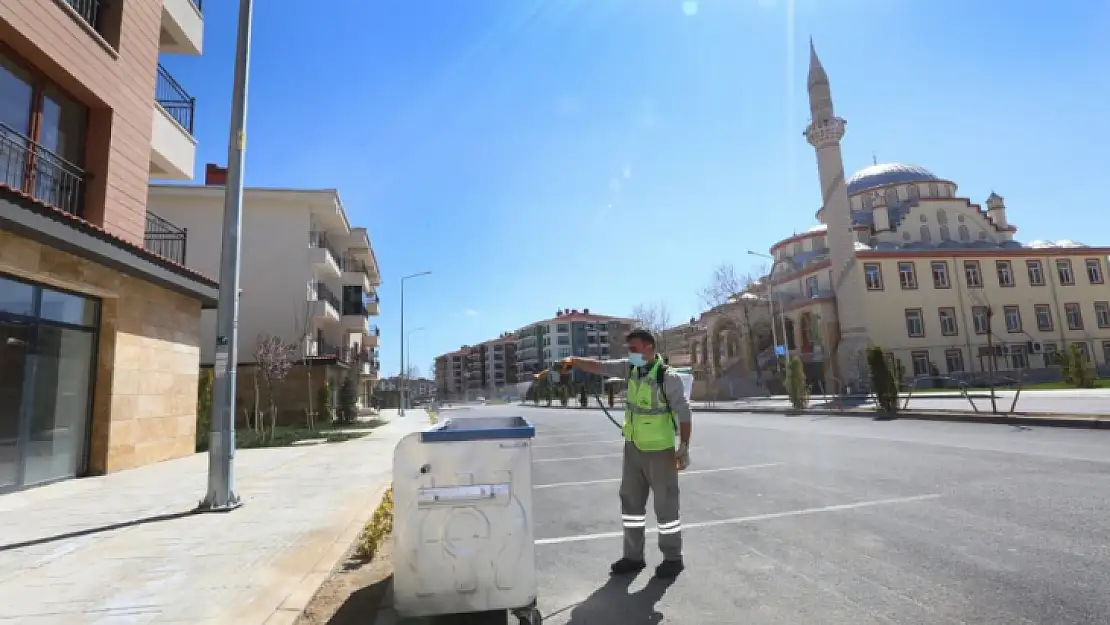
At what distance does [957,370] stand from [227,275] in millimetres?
52702

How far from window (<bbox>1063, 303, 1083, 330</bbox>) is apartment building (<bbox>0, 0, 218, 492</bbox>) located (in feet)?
201

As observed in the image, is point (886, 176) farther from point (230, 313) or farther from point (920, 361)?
point (230, 313)

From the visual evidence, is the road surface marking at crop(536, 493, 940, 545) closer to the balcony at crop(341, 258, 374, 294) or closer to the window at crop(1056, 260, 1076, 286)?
the balcony at crop(341, 258, 374, 294)

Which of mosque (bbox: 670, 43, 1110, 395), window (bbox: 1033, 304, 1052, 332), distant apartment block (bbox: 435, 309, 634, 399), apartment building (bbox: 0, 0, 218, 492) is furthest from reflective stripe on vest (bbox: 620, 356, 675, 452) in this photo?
distant apartment block (bbox: 435, 309, 634, 399)

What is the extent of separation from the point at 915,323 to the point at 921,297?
2.22 meters

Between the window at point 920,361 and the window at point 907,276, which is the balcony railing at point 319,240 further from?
the window at point 920,361

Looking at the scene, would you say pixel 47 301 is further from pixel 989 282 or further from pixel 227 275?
pixel 989 282

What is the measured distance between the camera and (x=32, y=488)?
8562mm

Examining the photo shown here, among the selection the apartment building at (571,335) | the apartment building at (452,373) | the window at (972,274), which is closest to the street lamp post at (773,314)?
the window at (972,274)

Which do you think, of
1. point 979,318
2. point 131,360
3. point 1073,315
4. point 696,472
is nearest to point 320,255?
point 131,360

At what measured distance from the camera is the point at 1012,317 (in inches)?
1887

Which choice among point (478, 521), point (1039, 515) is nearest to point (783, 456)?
point (1039, 515)

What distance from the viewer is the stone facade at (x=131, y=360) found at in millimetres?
9000

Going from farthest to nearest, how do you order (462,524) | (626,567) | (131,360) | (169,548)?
1. (131,360)
2. (169,548)
3. (626,567)
4. (462,524)
